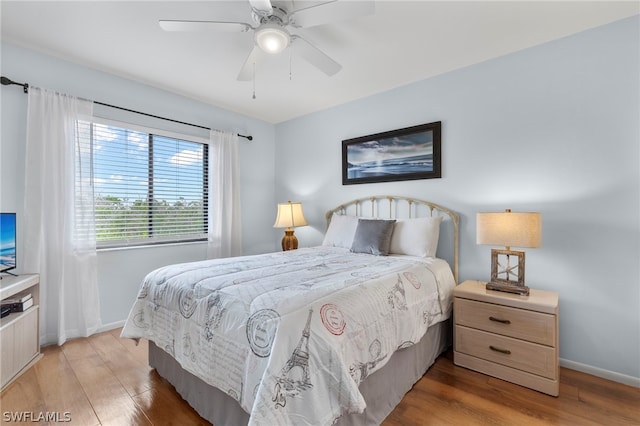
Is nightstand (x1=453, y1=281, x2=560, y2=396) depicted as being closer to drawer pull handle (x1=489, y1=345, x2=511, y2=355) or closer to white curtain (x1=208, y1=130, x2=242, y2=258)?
drawer pull handle (x1=489, y1=345, x2=511, y2=355)

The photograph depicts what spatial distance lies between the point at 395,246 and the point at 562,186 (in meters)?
1.38

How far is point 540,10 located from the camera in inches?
77.5

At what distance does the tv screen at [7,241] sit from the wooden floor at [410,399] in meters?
0.79

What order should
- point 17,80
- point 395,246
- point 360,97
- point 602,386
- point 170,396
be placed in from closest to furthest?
point 170,396, point 602,386, point 17,80, point 395,246, point 360,97

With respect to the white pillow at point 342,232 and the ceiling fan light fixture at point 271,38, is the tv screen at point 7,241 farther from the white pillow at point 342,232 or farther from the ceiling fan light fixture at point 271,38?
the white pillow at point 342,232

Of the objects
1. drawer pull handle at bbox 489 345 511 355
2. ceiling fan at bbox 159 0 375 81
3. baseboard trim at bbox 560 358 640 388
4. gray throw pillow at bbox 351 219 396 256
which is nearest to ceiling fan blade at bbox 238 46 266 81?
ceiling fan at bbox 159 0 375 81

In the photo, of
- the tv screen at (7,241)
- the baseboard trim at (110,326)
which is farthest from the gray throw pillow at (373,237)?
the tv screen at (7,241)

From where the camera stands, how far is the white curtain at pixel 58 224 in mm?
2438

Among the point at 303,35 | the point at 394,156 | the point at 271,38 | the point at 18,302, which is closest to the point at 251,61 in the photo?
the point at 271,38

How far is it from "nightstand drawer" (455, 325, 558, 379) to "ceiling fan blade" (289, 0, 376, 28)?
2.24 metres

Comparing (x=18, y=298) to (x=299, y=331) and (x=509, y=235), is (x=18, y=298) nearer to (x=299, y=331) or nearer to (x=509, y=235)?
(x=299, y=331)

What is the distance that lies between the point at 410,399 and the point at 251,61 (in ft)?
8.27

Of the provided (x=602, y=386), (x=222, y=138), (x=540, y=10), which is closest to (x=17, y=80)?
(x=222, y=138)

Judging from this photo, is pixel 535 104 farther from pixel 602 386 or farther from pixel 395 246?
pixel 602 386
